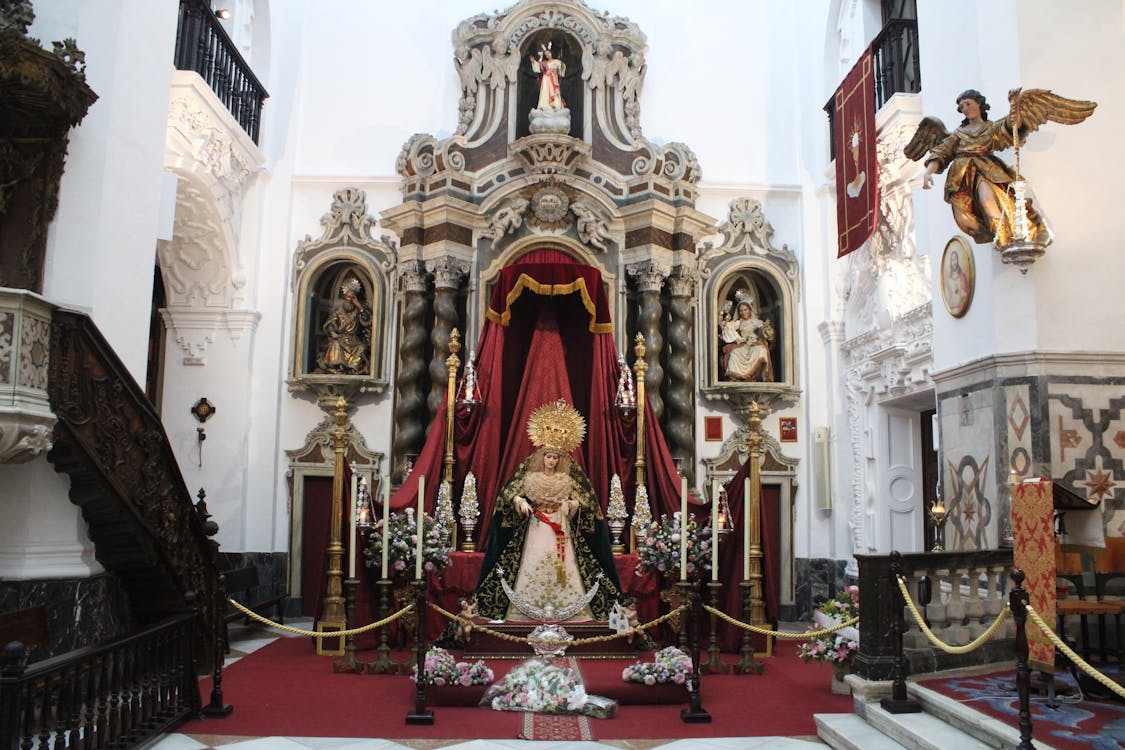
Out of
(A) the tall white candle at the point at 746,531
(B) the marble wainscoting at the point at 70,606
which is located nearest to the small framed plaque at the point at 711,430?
(A) the tall white candle at the point at 746,531

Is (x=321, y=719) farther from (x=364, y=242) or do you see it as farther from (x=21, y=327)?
(x=364, y=242)

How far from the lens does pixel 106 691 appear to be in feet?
18.3

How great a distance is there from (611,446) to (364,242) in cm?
450

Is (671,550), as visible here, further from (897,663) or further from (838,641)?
(897,663)

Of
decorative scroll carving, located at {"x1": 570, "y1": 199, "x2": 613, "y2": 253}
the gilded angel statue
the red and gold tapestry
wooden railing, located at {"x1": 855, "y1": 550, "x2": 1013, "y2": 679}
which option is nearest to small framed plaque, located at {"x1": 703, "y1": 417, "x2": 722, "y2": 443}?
decorative scroll carving, located at {"x1": 570, "y1": 199, "x2": 613, "y2": 253}

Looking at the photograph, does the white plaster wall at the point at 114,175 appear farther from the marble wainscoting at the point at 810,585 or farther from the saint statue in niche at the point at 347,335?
the marble wainscoting at the point at 810,585

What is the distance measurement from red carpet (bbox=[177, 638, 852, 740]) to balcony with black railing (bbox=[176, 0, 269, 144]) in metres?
6.61

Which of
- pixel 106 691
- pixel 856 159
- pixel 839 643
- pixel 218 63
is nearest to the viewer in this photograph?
pixel 106 691

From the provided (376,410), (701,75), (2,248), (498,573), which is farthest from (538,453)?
(701,75)

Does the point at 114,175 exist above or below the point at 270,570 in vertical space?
above

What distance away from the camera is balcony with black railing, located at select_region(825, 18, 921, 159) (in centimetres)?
1105

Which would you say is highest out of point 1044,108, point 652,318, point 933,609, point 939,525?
point 1044,108

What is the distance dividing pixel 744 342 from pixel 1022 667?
819 centimetres

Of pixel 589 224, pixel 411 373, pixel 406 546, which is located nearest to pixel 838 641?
pixel 406 546
